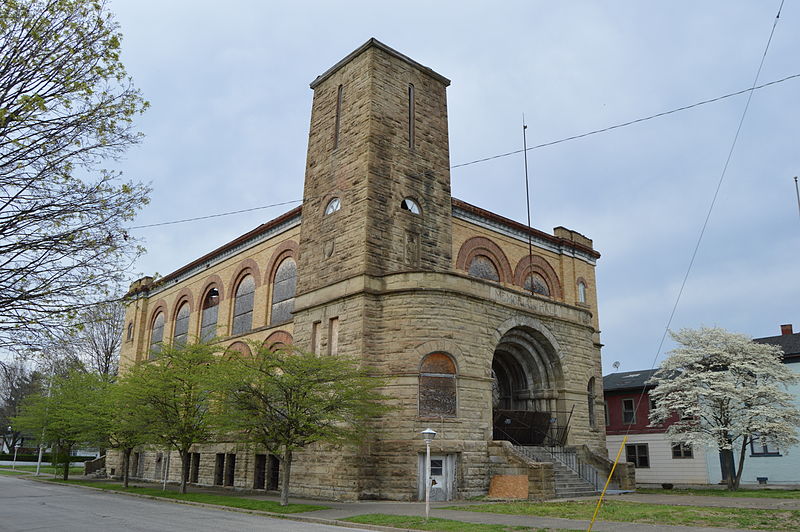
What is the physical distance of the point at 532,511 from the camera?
16.6 meters

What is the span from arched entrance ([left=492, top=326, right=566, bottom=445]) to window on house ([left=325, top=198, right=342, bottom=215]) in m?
8.31

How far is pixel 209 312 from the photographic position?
123ft

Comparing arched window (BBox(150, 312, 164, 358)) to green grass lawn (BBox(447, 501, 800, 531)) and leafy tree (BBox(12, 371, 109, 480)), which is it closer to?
leafy tree (BBox(12, 371, 109, 480))

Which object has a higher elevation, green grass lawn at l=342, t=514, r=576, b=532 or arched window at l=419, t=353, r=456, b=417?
arched window at l=419, t=353, r=456, b=417

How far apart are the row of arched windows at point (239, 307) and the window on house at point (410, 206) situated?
709cm

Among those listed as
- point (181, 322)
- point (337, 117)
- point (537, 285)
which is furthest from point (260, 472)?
point (537, 285)

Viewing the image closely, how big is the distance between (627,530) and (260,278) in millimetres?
23129

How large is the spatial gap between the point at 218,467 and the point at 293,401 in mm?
14053

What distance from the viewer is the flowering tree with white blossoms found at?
25438 millimetres

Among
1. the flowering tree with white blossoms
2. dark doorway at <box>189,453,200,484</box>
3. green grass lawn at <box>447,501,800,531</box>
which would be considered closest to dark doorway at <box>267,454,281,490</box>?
dark doorway at <box>189,453,200,484</box>

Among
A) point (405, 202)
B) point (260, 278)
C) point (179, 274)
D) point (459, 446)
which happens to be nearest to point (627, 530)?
point (459, 446)

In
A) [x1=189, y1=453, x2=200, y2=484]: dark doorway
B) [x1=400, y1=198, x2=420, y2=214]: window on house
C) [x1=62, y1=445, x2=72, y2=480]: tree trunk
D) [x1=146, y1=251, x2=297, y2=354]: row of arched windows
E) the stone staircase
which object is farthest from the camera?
[x1=62, y1=445, x2=72, y2=480]: tree trunk

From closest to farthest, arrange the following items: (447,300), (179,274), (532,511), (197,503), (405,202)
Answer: (532,511), (197,503), (447,300), (405,202), (179,274)

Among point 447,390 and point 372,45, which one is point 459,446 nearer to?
point 447,390
